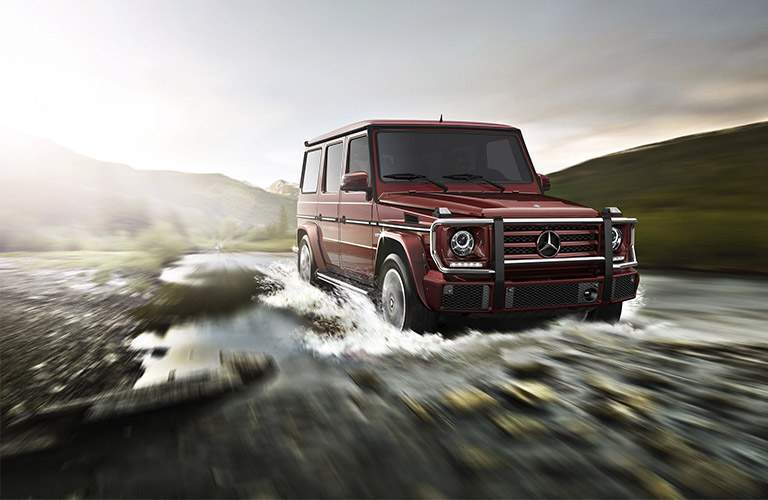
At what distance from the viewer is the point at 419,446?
3.08 meters

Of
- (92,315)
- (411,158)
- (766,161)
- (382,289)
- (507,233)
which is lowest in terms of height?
(92,315)

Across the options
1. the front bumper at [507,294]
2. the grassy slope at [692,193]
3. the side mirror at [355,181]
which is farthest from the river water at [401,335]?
the grassy slope at [692,193]

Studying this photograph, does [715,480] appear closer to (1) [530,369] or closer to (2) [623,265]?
(1) [530,369]

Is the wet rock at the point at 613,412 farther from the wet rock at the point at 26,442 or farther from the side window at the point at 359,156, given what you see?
the side window at the point at 359,156

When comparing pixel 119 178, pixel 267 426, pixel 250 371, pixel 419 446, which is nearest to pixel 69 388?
pixel 250 371

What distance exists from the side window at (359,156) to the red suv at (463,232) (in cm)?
2

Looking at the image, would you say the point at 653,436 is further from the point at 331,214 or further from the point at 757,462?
the point at 331,214

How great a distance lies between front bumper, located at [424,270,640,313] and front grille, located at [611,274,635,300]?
27 cm

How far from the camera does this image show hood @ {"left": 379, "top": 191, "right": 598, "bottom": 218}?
5.48m

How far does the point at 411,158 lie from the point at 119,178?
118 m

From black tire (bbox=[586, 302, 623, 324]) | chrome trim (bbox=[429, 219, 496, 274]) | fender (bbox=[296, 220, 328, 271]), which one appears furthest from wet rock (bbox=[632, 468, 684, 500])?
fender (bbox=[296, 220, 328, 271])

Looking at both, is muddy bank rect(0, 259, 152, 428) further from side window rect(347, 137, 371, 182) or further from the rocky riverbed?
side window rect(347, 137, 371, 182)

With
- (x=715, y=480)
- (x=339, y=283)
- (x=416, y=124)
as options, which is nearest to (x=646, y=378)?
(x=715, y=480)

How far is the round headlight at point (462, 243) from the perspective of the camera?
17.6 ft
